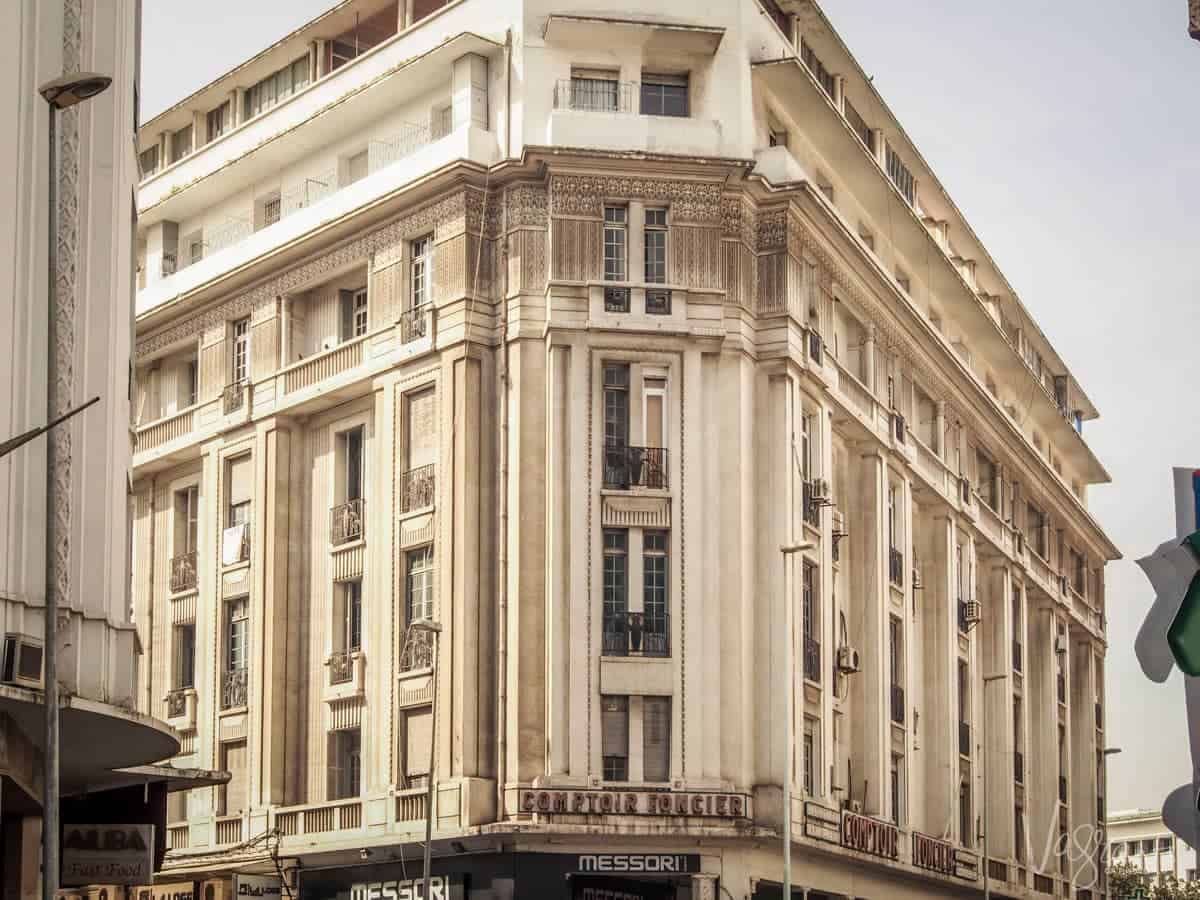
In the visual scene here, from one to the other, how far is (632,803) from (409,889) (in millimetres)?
5252

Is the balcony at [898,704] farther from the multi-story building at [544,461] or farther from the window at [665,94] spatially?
the window at [665,94]

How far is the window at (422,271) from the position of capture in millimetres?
47156

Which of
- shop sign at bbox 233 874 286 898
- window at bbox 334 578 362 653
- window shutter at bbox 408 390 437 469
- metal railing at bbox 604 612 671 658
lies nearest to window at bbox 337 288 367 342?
window shutter at bbox 408 390 437 469

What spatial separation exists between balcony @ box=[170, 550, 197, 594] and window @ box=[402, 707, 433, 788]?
985 centimetres

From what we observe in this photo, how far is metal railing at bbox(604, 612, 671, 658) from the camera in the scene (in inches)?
1726

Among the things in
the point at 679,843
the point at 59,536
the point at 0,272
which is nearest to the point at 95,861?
the point at 59,536

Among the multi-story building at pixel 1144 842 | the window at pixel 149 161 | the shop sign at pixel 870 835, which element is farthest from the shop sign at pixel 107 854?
the multi-story building at pixel 1144 842

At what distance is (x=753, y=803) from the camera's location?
4375 centimetres

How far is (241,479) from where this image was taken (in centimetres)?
5194

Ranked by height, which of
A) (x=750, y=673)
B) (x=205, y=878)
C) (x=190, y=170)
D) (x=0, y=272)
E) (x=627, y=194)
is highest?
(x=190, y=170)

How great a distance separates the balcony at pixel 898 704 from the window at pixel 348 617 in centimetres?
1371

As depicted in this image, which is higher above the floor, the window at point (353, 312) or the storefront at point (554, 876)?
the window at point (353, 312)

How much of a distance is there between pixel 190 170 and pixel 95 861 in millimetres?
29271

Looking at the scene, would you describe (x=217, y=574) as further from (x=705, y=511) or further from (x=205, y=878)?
(x=705, y=511)
